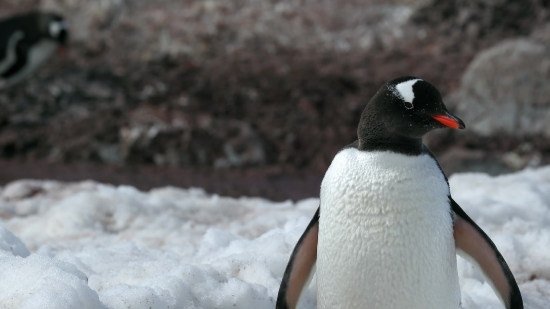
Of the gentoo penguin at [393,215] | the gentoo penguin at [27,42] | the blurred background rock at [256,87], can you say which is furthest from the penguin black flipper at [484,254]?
the gentoo penguin at [27,42]

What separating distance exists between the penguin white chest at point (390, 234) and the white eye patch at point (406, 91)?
0.16m

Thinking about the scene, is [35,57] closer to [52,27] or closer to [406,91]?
[52,27]

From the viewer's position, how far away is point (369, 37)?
31.4 ft

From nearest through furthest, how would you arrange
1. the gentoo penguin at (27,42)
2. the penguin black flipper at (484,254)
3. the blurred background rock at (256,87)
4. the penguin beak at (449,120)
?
the penguin beak at (449,120)
the penguin black flipper at (484,254)
the blurred background rock at (256,87)
the gentoo penguin at (27,42)

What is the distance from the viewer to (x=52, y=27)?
27.7 ft

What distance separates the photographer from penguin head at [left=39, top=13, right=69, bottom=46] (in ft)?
27.7

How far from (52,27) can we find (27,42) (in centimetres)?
39

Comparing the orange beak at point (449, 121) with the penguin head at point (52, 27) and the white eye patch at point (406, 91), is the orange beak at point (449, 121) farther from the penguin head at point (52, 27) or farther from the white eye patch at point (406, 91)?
the penguin head at point (52, 27)

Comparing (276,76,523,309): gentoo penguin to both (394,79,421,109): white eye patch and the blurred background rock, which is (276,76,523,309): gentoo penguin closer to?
(394,79,421,109): white eye patch

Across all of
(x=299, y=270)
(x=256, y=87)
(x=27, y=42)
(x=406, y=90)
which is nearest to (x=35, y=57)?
(x=27, y=42)

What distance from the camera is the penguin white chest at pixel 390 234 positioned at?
1836mm

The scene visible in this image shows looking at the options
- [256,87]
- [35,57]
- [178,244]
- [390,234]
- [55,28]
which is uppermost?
[55,28]

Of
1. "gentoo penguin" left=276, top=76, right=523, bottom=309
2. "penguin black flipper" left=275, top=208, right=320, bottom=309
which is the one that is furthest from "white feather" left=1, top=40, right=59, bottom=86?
"gentoo penguin" left=276, top=76, right=523, bottom=309

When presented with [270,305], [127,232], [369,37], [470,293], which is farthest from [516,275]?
[369,37]
